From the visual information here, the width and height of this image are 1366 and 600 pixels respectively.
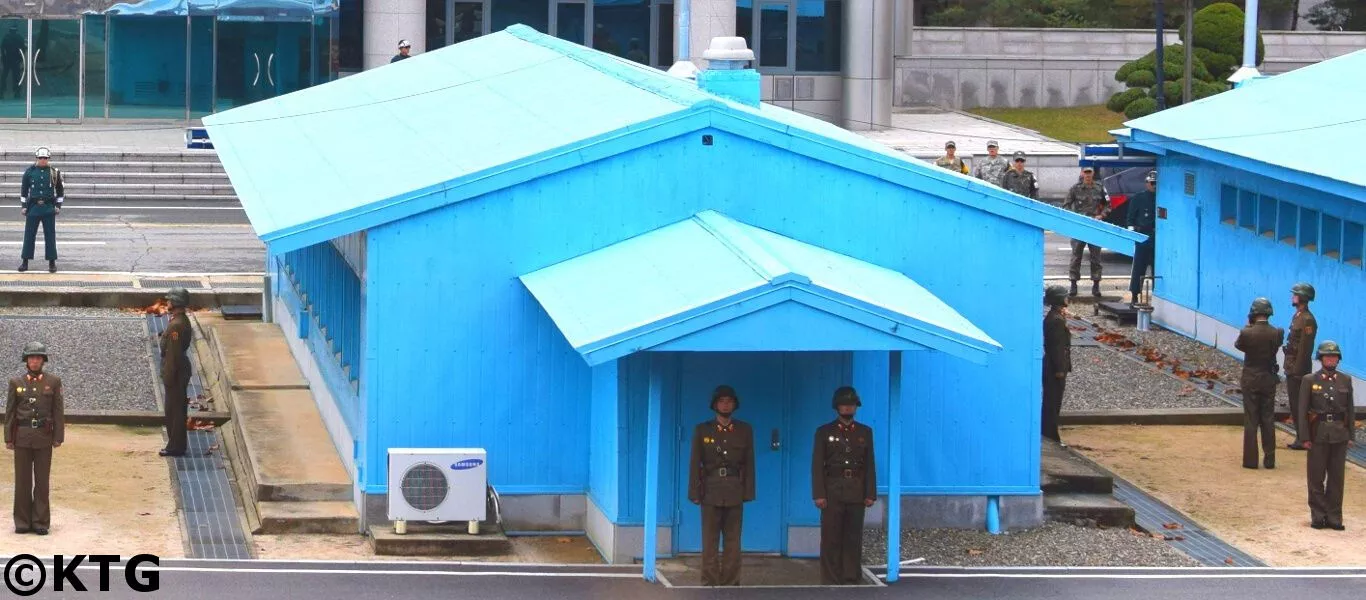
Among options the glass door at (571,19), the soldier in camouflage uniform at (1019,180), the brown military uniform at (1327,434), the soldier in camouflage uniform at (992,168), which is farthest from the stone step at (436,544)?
the glass door at (571,19)

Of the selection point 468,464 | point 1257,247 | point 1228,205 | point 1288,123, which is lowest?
point 468,464

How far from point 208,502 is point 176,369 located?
1.97 m

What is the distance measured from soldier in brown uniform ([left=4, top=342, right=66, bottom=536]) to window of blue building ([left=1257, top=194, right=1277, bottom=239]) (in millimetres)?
14663

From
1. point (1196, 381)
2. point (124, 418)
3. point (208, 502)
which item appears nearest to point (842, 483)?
point (208, 502)

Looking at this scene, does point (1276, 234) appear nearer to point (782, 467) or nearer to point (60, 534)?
point (782, 467)

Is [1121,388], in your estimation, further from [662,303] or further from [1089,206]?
[662,303]

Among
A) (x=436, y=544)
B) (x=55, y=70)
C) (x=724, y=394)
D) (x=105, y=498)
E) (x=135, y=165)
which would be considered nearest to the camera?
(x=724, y=394)

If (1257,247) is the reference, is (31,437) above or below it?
below

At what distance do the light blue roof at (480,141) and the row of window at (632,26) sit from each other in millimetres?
22928

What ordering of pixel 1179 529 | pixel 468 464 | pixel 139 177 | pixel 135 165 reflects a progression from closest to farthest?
pixel 468 464, pixel 1179 529, pixel 139 177, pixel 135 165

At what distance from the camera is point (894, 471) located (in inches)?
657

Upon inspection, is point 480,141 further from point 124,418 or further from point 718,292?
point 124,418

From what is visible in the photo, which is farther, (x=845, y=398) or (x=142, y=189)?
(x=142, y=189)

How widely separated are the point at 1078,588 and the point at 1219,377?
9.68 m
